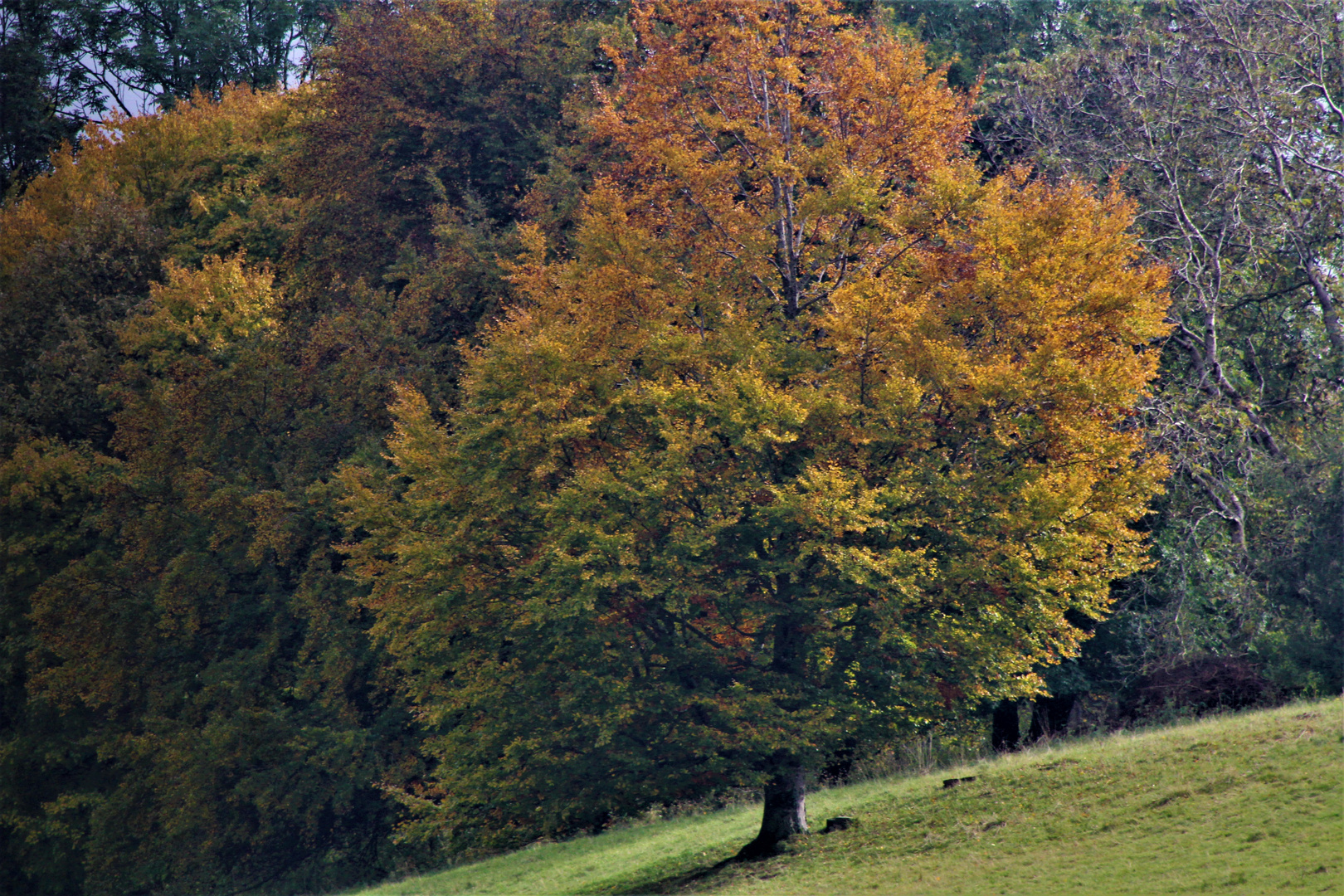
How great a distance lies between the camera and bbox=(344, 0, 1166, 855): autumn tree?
18641mm

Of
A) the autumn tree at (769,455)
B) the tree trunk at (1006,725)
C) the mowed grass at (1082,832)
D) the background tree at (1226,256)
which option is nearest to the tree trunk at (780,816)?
the autumn tree at (769,455)

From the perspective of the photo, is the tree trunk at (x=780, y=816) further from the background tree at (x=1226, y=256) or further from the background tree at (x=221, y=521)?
the background tree at (x=221, y=521)

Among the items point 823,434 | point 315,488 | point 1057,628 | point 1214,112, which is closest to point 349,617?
point 315,488

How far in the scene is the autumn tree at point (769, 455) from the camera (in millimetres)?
18641

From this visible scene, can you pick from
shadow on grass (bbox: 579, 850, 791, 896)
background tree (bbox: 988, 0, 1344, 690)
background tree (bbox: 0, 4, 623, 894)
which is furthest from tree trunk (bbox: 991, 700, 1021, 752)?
background tree (bbox: 0, 4, 623, 894)

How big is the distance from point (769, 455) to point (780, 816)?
6.02m

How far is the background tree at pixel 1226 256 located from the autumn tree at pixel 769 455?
21.4 ft

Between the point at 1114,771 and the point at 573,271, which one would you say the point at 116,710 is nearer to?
the point at 573,271

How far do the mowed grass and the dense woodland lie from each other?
4.71 ft

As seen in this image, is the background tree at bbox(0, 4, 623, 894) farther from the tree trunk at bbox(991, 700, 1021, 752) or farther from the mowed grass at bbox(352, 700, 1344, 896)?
the tree trunk at bbox(991, 700, 1021, 752)

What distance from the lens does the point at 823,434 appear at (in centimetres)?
1972

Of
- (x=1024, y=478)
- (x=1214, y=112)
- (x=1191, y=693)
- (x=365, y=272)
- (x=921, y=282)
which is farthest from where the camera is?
(x=365, y=272)

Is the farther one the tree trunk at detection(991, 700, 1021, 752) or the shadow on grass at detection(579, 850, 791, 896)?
the tree trunk at detection(991, 700, 1021, 752)

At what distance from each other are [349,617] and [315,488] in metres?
3.15
